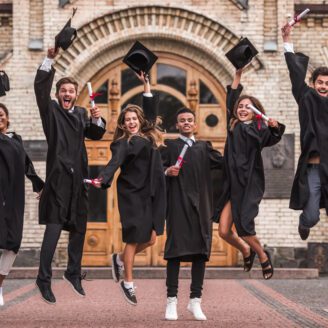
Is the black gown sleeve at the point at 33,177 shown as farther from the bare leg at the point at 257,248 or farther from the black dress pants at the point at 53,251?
the bare leg at the point at 257,248

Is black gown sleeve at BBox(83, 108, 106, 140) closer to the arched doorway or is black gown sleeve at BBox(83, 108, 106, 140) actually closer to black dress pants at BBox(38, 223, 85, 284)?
black dress pants at BBox(38, 223, 85, 284)

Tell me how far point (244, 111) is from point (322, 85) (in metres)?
0.95

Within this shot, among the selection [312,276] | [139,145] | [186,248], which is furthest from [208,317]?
[312,276]

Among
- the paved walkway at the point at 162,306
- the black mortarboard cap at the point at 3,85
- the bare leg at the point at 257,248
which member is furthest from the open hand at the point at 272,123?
the black mortarboard cap at the point at 3,85

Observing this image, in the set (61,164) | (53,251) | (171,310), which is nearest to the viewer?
(53,251)

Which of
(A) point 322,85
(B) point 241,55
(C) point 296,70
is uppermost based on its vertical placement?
(B) point 241,55

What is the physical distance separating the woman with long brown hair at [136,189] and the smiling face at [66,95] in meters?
0.57

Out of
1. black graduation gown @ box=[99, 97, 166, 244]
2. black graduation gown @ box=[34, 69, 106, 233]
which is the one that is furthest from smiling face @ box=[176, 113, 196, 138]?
black graduation gown @ box=[34, 69, 106, 233]

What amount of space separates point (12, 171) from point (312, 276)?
9535 millimetres

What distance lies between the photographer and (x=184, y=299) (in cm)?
1398

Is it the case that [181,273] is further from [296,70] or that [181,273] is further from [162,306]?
[296,70]

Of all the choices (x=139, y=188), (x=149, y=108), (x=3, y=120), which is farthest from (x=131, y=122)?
(x=3, y=120)

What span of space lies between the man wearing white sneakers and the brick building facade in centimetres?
927

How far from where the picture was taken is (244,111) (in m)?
11.1
